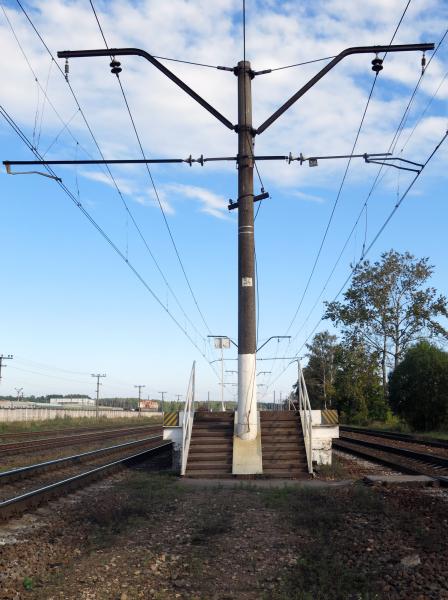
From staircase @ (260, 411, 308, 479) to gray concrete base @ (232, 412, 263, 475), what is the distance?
0.26m

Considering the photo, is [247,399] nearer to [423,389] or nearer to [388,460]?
[388,460]

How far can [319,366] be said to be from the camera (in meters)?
91.9

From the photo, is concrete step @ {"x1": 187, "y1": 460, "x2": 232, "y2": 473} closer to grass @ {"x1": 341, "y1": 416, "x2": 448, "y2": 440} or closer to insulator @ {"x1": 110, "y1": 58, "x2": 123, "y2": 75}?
insulator @ {"x1": 110, "y1": 58, "x2": 123, "y2": 75}

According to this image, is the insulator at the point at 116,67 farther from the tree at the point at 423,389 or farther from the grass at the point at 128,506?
the tree at the point at 423,389

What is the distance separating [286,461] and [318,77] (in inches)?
367

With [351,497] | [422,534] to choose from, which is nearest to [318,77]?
[351,497]

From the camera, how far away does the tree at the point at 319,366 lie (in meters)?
88.0

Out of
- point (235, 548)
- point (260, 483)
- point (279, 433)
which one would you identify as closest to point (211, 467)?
point (260, 483)

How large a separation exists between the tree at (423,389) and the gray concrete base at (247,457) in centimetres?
2749

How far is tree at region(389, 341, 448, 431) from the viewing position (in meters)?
40.0

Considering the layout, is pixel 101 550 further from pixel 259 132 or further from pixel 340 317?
pixel 340 317

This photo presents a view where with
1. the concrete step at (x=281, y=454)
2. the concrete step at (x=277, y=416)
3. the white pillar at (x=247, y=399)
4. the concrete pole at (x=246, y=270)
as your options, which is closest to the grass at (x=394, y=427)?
the concrete step at (x=277, y=416)

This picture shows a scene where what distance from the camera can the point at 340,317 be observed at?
5719 cm

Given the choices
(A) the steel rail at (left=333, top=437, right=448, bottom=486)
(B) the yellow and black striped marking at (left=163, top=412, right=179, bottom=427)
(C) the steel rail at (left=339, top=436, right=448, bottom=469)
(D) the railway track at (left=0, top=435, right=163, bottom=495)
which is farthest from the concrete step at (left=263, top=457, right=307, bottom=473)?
(D) the railway track at (left=0, top=435, right=163, bottom=495)
